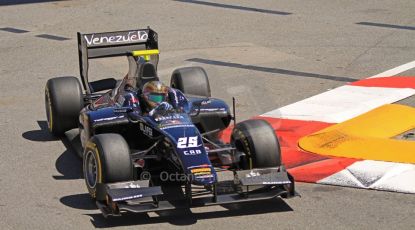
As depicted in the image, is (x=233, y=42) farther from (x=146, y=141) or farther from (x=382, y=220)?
(x=382, y=220)

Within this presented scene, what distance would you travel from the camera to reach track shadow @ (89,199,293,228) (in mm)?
9227

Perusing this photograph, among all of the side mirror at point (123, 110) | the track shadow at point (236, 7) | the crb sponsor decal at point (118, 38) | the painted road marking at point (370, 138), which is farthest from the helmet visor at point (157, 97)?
the track shadow at point (236, 7)

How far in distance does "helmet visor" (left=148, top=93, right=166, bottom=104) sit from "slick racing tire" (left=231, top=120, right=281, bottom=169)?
104 cm

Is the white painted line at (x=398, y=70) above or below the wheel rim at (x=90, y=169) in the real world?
above

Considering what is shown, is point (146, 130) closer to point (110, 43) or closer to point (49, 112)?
point (49, 112)

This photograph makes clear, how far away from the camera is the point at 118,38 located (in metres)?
13.0

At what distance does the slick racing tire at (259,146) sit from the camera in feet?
32.2

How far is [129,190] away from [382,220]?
2.44 m

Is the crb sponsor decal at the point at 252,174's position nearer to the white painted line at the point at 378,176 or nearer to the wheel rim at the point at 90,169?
the white painted line at the point at 378,176

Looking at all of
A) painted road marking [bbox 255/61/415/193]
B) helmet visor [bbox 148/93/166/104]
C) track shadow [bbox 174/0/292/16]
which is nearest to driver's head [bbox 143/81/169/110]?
helmet visor [bbox 148/93/166/104]

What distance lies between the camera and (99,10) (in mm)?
21188

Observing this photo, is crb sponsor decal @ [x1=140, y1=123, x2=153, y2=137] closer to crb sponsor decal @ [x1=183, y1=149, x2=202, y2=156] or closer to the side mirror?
the side mirror

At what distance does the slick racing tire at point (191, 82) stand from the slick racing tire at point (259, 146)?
244cm

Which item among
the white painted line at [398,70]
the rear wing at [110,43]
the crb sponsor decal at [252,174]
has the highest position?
the rear wing at [110,43]
